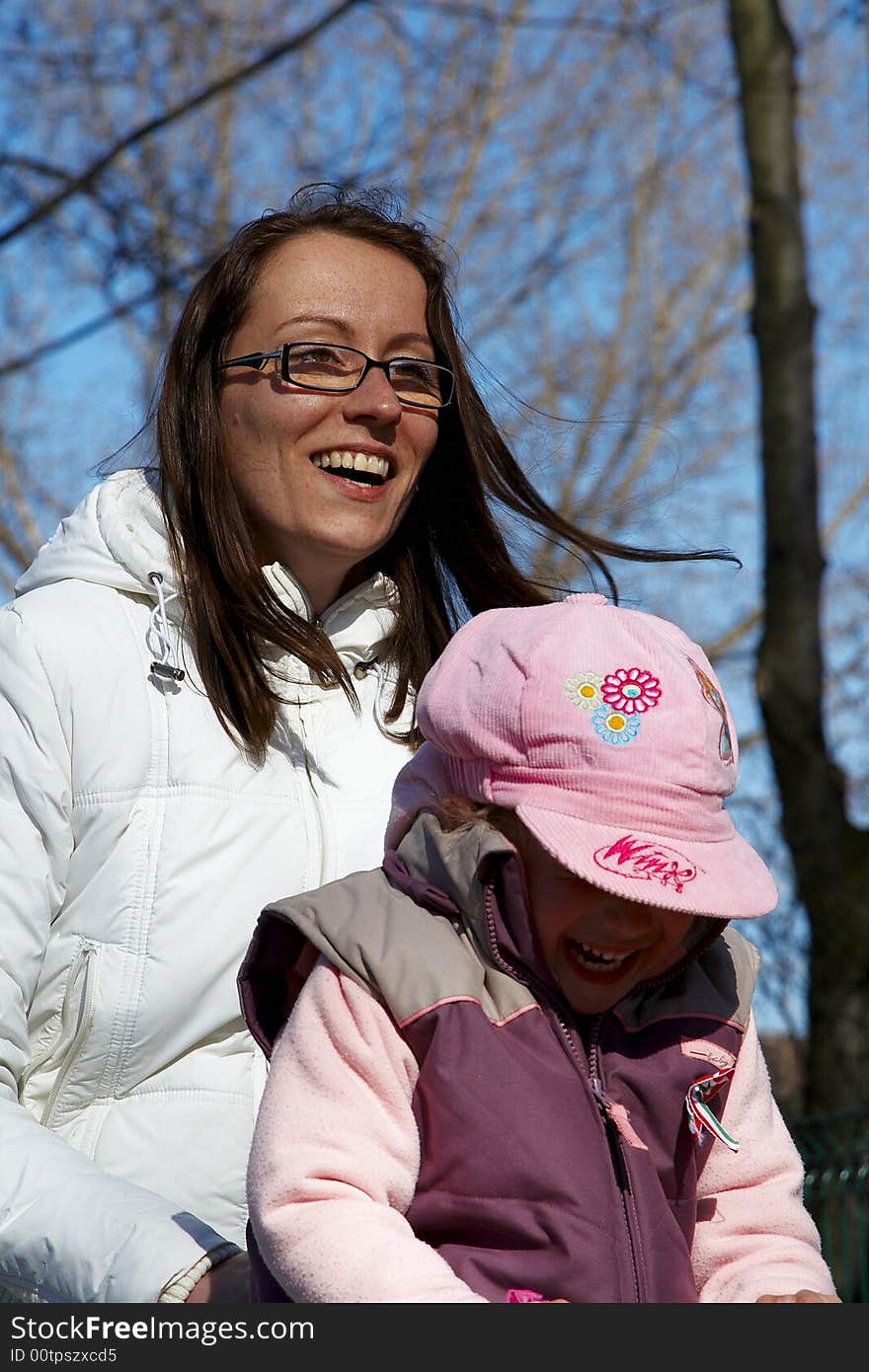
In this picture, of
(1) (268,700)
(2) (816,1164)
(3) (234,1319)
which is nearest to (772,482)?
(2) (816,1164)

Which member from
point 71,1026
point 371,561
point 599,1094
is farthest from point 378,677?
point 599,1094

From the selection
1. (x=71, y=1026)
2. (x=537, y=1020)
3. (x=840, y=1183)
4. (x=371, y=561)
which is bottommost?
(x=840, y=1183)

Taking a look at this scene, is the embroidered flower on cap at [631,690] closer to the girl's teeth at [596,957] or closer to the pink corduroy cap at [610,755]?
the pink corduroy cap at [610,755]

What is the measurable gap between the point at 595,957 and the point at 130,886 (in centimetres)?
78

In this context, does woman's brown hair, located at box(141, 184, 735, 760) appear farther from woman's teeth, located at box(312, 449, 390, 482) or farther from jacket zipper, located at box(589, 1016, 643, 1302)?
jacket zipper, located at box(589, 1016, 643, 1302)

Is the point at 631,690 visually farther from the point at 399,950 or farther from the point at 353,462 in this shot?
the point at 353,462

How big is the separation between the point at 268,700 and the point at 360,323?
2.22 feet

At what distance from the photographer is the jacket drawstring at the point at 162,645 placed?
2602 mm

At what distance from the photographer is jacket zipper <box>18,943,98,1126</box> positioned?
239 centimetres

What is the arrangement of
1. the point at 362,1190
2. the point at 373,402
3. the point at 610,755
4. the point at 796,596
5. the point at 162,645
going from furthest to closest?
the point at 796,596
the point at 373,402
the point at 162,645
the point at 610,755
the point at 362,1190

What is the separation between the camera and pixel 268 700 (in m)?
2.69

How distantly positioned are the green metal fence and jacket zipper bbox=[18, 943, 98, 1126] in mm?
2873

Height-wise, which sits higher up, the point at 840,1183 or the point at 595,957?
the point at 595,957

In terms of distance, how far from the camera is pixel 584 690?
1.93 meters
